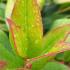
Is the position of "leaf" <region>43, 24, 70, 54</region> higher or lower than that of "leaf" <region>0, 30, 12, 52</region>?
higher

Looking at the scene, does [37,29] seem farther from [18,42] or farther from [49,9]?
[49,9]

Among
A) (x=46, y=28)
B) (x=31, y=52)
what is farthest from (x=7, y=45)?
(x=46, y=28)

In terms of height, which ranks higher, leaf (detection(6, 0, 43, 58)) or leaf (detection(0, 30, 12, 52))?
leaf (detection(6, 0, 43, 58))

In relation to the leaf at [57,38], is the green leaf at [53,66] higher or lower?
lower

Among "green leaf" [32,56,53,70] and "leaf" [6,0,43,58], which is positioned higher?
"leaf" [6,0,43,58]
